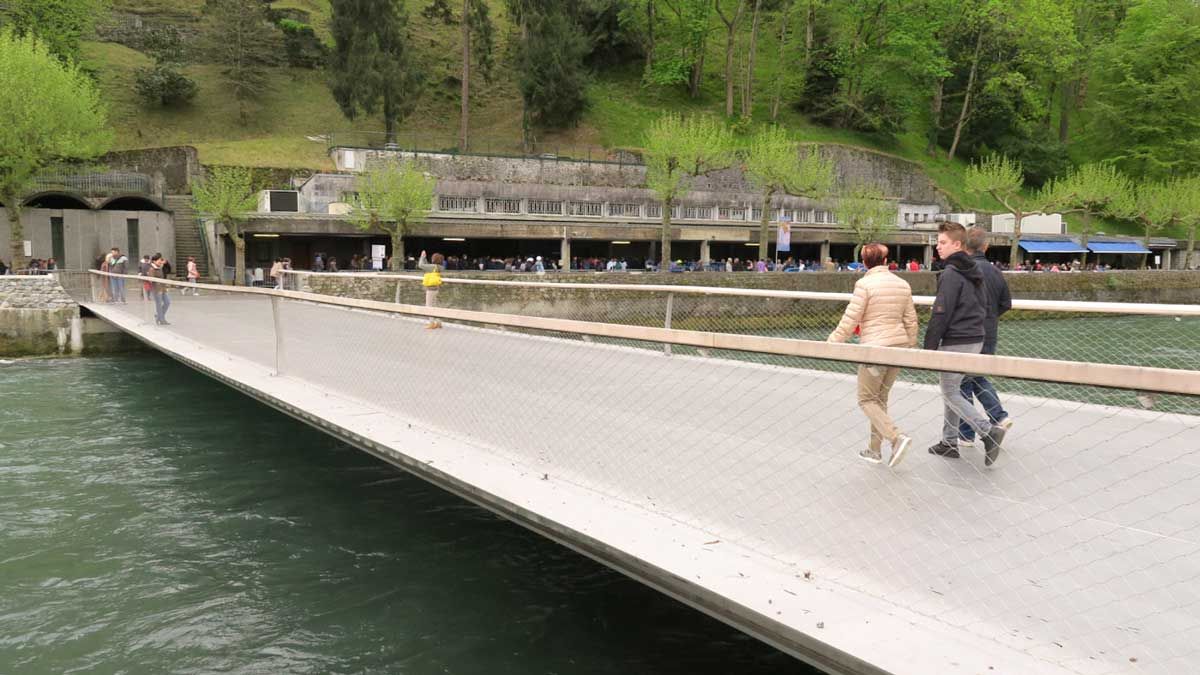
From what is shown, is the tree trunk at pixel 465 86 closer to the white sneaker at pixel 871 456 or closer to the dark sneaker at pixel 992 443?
the white sneaker at pixel 871 456

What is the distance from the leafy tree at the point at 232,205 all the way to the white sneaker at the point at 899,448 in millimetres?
36466

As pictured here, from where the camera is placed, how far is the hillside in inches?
2458

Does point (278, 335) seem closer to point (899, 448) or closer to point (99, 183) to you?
point (899, 448)

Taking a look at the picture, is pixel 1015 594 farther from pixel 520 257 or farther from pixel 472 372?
pixel 520 257

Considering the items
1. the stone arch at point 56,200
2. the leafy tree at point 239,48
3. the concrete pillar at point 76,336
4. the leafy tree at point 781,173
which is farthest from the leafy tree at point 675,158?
the leafy tree at point 239,48

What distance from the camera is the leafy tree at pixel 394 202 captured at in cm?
3703

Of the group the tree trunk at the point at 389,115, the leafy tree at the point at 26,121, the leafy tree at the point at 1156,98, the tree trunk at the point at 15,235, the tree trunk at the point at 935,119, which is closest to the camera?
the tree trunk at the point at 15,235

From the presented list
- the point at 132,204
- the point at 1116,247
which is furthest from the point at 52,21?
the point at 1116,247

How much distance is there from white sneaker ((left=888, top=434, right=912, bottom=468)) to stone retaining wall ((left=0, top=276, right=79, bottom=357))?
85.9ft

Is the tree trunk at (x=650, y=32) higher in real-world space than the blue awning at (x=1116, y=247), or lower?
higher

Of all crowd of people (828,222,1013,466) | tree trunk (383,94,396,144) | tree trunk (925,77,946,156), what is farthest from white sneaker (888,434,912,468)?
tree trunk (925,77,946,156)

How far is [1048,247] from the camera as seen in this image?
6069cm

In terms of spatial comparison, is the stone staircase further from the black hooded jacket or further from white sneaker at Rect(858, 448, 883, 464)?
white sneaker at Rect(858, 448, 883, 464)

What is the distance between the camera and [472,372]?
7.34m
